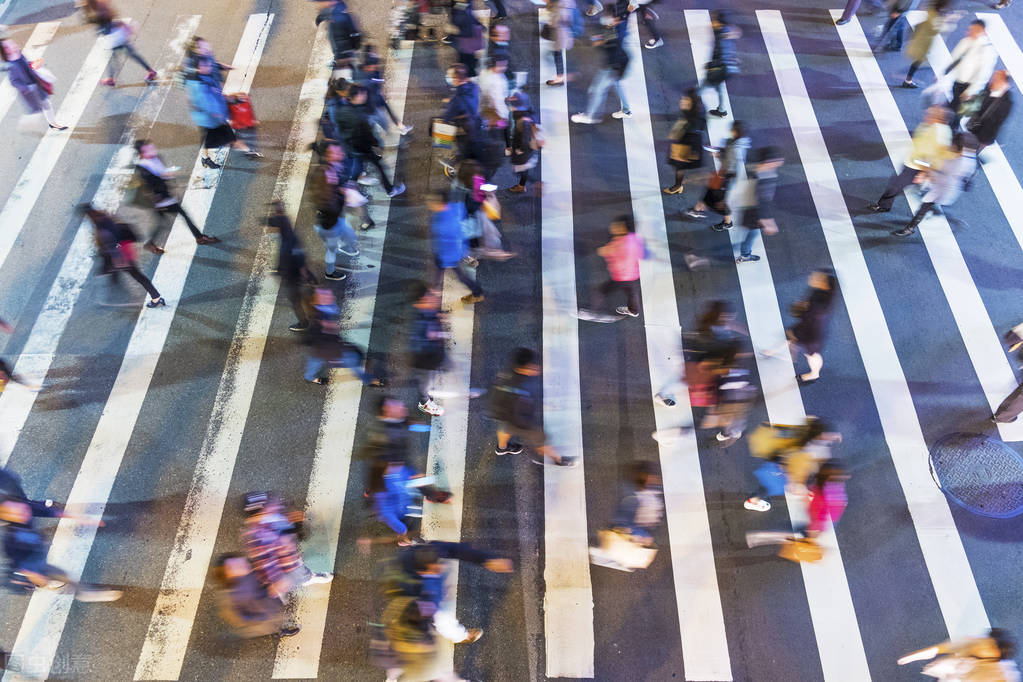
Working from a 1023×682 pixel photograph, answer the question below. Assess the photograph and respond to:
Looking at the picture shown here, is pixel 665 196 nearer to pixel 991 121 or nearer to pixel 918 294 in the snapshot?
pixel 918 294

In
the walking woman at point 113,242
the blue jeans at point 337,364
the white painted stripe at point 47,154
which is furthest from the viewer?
the white painted stripe at point 47,154

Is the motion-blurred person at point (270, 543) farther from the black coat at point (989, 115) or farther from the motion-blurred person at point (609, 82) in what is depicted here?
the black coat at point (989, 115)

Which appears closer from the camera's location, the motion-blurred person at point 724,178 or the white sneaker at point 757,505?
the white sneaker at point 757,505

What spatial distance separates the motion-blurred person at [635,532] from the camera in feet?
22.3

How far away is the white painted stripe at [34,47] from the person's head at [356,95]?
8319 millimetres

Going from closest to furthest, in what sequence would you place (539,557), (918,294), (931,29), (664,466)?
(539,557) → (664,466) → (918,294) → (931,29)

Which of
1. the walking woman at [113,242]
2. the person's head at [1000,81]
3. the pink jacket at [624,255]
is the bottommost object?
the pink jacket at [624,255]

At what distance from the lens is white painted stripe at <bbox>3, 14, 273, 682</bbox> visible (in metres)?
7.41

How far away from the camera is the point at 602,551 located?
7.28 meters

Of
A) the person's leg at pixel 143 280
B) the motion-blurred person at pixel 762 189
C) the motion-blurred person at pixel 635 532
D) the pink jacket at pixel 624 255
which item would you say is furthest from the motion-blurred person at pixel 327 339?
the motion-blurred person at pixel 762 189

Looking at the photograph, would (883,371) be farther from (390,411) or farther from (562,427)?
(390,411)

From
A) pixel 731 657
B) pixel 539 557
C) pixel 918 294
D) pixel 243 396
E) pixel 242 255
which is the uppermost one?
pixel 242 255

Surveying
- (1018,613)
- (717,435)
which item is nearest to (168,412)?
(717,435)

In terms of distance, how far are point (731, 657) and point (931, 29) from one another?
11.1m
